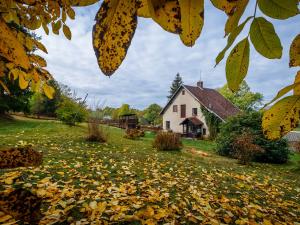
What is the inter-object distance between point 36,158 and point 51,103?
32564 millimetres

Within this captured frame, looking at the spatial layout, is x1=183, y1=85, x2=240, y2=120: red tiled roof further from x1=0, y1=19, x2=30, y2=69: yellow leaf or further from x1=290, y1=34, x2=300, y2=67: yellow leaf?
x1=0, y1=19, x2=30, y2=69: yellow leaf

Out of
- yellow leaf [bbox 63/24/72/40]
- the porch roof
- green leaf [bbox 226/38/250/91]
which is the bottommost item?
green leaf [bbox 226/38/250/91]

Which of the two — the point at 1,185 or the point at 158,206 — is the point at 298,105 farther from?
the point at 1,185

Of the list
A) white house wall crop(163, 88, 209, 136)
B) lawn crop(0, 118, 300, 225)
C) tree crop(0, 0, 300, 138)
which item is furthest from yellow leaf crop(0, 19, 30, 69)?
white house wall crop(163, 88, 209, 136)

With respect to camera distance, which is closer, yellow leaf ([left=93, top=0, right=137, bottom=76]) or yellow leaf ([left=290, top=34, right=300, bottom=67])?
yellow leaf ([left=93, top=0, right=137, bottom=76])

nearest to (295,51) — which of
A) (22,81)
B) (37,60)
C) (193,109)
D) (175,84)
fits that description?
(37,60)

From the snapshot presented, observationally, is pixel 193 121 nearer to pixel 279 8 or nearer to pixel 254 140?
pixel 254 140

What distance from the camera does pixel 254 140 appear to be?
1247cm

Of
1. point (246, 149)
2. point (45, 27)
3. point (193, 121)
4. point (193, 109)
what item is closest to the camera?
point (45, 27)

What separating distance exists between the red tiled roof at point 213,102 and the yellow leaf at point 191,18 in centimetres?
2461

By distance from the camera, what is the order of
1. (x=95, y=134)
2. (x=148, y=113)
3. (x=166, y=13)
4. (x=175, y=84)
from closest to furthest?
(x=166, y=13) < (x=95, y=134) < (x=175, y=84) < (x=148, y=113)

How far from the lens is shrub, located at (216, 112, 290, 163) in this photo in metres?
12.4

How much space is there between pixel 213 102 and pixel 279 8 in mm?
28388

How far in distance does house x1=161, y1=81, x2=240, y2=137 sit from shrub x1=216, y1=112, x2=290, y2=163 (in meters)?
8.77
